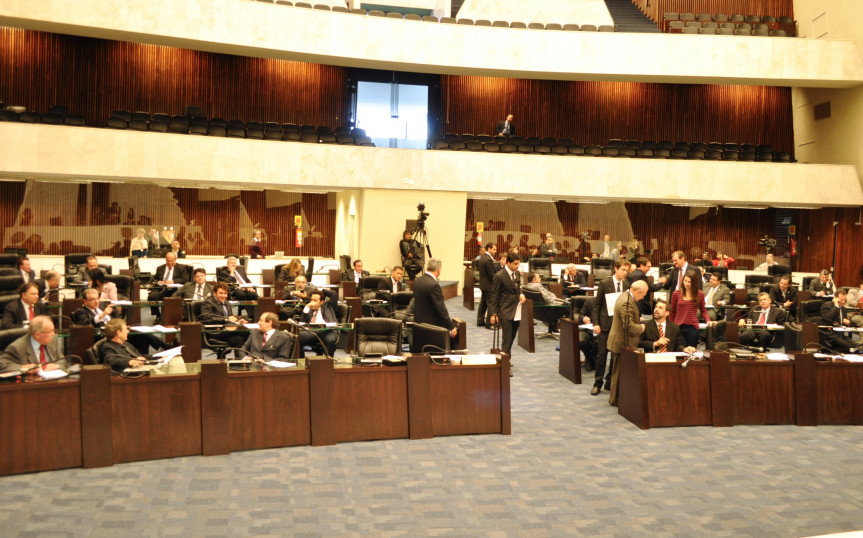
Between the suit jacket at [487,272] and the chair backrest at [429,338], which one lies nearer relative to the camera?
the chair backrest at [429,338]

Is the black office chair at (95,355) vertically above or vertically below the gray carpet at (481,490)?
above

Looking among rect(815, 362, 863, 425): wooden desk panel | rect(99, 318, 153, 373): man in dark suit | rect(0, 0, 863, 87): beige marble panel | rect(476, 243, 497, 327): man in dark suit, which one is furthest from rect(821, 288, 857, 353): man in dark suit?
rect(0, 0, 863, 87): beige marble panel

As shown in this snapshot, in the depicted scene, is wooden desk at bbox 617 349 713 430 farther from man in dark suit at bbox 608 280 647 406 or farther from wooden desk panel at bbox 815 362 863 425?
wooden desk panel at bbox 815 362 863 425

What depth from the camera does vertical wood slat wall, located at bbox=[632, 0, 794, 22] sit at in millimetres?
24531

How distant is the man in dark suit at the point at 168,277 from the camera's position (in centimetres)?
1209

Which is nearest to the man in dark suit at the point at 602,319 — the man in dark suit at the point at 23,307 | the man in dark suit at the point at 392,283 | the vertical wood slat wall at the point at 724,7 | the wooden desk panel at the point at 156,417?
the man in dark suit at the point at 392,283

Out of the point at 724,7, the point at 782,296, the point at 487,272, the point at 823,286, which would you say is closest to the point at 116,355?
the point at 487,272

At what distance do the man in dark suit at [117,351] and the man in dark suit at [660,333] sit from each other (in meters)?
5.04

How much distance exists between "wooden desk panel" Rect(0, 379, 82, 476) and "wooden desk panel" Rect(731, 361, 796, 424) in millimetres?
6103

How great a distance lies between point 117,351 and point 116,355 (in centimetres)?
13

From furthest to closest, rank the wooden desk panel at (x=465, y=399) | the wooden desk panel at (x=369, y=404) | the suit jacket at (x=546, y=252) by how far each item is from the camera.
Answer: the suit jacket at (x=546, y=252)
the wooden desk panel at (x=465, y=399)
the wooden desk panel at (x=369, y=404)

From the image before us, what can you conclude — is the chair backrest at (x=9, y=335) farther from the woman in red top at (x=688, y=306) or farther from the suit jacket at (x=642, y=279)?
the woman in red top at (x=688, y=306)

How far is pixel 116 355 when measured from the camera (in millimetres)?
6855

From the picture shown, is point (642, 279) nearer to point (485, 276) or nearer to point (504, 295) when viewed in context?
point (504, 295)
